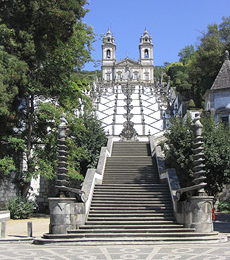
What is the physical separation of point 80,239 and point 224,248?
427cm

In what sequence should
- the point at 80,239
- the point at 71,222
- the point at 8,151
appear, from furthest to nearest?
1. the point at 8,151
2. the point at 71,222
3. the point at 80,239

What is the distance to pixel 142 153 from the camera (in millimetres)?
21172

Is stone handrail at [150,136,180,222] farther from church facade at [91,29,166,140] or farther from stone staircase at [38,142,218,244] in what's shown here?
church facade at [91,29,166,140]

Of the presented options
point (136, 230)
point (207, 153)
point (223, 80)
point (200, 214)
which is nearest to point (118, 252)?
point (136, 230)

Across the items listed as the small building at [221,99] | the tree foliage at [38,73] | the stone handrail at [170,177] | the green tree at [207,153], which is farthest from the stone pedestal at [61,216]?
the small building at [221,99]

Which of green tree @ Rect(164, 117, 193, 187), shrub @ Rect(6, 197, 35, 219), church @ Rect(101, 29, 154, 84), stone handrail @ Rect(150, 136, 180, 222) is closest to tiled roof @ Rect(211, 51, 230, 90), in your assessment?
stone handrail @ Rect(150, 136, 180, 222)

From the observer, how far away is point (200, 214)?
1112 centimetres

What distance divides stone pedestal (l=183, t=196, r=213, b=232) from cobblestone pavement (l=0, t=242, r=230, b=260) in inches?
44.9

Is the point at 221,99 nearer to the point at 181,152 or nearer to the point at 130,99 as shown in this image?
the point at 181,152

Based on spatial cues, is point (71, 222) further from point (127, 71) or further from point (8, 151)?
point (127, 71)

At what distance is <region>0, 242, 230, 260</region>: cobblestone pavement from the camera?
800cm

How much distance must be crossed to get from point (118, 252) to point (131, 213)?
3949 millimetres

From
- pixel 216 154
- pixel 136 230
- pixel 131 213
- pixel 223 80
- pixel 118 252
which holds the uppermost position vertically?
pixel 223 80

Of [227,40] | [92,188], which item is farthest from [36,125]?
[227,40]
